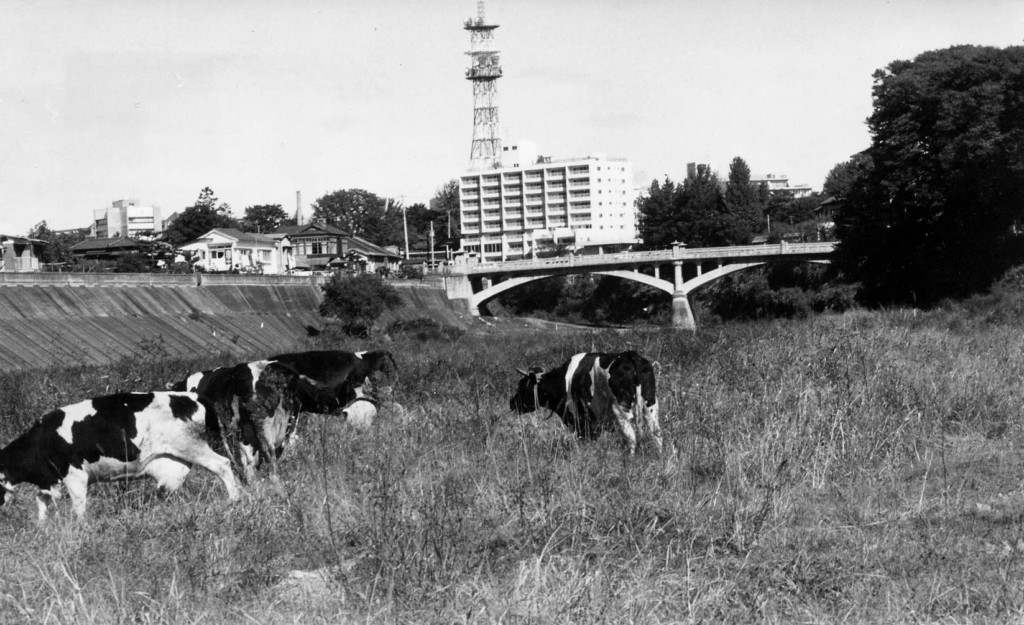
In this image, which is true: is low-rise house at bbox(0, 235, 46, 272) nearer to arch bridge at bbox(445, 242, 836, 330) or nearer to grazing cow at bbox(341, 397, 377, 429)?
arch bridge at bbox(445, 242, 836, 330)

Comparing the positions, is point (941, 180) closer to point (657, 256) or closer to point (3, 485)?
point (657, 256)

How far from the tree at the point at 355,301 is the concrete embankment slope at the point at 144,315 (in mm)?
1229

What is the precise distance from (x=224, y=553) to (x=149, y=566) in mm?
437

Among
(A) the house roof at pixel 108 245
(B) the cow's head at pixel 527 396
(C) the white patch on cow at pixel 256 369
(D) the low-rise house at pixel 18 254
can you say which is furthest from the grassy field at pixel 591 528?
(A) the house roof at pixel 108 245

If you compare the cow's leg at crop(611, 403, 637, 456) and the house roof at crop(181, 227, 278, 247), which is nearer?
the cow's leg at crop(611, 403, 637, 456)

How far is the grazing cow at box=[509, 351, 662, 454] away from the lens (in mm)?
10281

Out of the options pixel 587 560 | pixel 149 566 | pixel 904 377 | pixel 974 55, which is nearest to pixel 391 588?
pixel 587 560

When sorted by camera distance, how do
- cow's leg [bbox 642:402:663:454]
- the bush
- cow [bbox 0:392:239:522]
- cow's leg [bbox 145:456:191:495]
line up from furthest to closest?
1. the bush
2. cow's leg [bbox 642:402:663:454]
3. cow's leg [bbox 145:456:191:495]
4. cow [bbox 0:392:239:522]

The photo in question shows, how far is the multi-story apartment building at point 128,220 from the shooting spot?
126 meters

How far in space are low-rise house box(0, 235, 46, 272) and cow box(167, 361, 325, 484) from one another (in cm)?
5404

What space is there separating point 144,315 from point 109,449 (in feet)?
152

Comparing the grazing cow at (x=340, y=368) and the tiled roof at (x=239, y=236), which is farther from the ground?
the tiled roof at (x=239, y=236)

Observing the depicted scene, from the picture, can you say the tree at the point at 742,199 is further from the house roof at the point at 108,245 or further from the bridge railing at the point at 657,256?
the house roof at the point at 108,245

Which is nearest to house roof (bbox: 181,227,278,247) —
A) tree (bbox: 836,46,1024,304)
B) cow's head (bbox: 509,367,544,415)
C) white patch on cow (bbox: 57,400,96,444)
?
tree (bbox: 836,46,1024,304)
